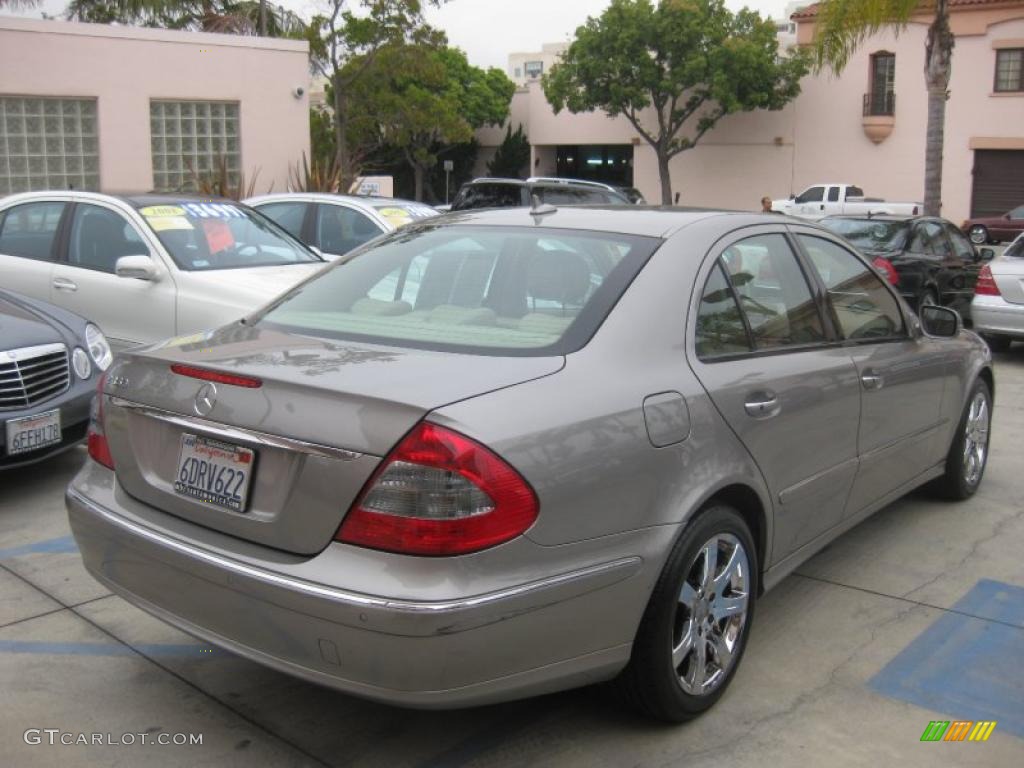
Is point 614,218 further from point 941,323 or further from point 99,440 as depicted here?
point 941,323

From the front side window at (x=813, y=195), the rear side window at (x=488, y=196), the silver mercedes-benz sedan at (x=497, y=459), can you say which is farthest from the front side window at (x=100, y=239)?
the front side window at (x=813, y=195)

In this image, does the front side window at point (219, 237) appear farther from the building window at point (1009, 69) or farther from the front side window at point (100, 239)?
the building window at point (1009, 69)

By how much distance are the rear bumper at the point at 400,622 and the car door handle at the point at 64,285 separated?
4.86 meters

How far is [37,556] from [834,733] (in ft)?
11.5

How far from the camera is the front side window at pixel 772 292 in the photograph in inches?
150

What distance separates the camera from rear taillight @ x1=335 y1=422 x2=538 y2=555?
2662 mm

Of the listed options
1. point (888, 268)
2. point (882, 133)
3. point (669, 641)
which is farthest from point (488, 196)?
point (882, 133)

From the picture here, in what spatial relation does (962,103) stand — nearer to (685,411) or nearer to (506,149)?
(506,149)

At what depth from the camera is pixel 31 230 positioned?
8.02 meters

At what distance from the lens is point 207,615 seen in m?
2.99

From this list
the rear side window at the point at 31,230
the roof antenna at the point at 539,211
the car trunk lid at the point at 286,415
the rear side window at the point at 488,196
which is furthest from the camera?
the rear side window at the point at 488,196

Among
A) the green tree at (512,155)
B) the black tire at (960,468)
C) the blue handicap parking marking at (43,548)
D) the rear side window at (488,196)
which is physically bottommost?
the blue handicap parking marking at (43,548)

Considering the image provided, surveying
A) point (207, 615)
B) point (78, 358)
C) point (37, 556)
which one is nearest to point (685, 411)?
point (207, 615)

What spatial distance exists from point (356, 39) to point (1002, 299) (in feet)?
83.7
